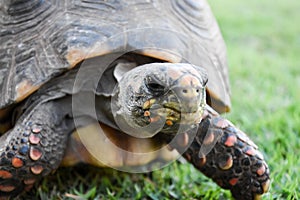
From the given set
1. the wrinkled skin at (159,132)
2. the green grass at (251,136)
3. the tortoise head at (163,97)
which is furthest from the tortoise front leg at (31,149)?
the tortoise head at (163,97)

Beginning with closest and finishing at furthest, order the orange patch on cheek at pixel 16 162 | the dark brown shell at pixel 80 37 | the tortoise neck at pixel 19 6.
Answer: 1. the orange patch on cheek at pixel 16 162
2. the dark brown shell at pixel 80 37
3. the tortoise neck at pixel 19 6

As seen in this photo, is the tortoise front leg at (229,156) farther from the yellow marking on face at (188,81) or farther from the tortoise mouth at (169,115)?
the yellow marking on face at (188,81)

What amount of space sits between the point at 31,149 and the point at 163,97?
2.42 feet

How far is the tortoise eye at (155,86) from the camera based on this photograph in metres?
1.82

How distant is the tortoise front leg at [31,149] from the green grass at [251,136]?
0.27 m

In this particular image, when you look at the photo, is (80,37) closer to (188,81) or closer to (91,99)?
(91,99)

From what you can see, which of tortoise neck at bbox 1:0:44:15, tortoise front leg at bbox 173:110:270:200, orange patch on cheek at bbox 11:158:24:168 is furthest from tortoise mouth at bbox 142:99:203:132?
tortoise neck at bbox 1:0:44:15

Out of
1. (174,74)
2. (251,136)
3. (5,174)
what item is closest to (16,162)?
(5,174)

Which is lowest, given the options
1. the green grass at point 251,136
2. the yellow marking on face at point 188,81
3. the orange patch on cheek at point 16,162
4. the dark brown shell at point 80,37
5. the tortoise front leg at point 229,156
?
the green grass at point 251,136

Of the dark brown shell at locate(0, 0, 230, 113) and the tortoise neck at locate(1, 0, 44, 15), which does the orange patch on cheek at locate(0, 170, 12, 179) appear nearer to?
the dark brown shell at locate(0, 0, 230, 113)

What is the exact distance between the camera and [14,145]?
2.17m

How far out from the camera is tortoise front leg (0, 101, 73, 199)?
2.16m

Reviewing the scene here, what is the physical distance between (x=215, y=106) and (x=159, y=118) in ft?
3.16

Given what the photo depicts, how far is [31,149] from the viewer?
85.7 inches
